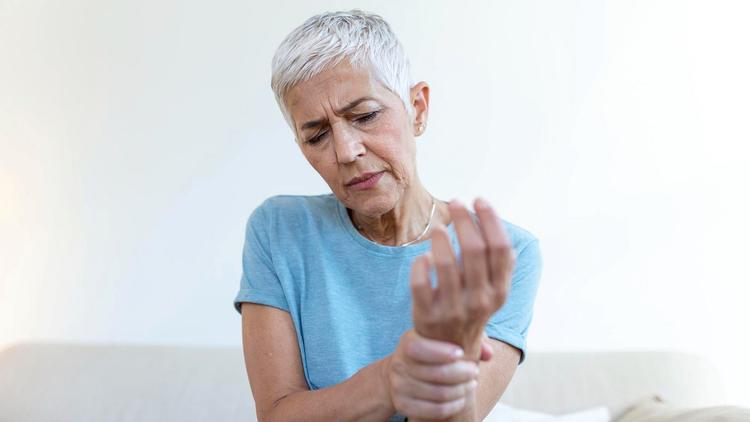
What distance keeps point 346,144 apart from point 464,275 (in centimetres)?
53

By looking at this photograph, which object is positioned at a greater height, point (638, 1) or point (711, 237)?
point (638, 1)

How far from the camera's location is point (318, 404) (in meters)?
1.38

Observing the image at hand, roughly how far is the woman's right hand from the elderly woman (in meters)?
0.11

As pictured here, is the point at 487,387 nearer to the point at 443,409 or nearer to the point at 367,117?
the point at 443,409

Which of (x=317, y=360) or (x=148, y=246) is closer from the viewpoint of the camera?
(x=317, y=360)

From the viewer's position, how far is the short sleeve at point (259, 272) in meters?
1.57

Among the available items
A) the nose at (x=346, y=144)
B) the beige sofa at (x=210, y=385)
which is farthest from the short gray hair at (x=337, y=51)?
the beige sofa at (x=210, y=385)

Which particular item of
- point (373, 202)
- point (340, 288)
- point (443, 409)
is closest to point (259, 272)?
point (340, 288)

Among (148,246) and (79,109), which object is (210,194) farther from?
(79,109)

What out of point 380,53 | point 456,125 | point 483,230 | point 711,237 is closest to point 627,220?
point 711,237

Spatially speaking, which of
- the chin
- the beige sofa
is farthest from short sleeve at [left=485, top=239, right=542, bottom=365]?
the beige sofa

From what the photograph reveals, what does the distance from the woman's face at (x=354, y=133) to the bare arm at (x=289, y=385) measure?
270mm

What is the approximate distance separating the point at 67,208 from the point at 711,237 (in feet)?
6.89

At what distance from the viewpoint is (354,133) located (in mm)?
1492
